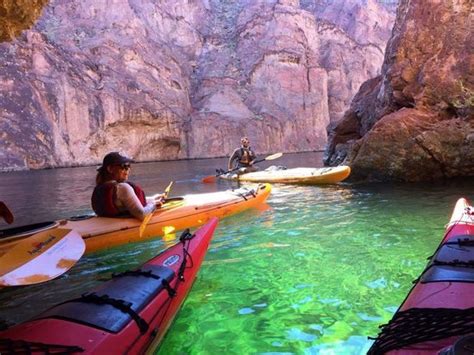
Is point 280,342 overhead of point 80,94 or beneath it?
beneath

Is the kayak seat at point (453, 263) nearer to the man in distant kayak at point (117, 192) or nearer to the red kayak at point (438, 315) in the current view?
the red kayak at point (438, 315)

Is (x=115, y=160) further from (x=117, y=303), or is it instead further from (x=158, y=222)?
(x=117, y=303)

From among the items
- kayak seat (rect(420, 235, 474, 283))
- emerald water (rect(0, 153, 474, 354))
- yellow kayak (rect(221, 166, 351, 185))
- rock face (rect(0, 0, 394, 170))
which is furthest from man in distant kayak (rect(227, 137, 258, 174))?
rock face (rect(0, 0, 394, 170))

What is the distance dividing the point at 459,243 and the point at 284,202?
17.1 feet

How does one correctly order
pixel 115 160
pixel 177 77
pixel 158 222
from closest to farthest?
pixel 115 160 → pixel 158 222 → pixel 177 77

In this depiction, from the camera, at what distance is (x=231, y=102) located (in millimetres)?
43406

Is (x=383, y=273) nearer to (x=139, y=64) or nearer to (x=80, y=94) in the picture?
(x=80, y=94)

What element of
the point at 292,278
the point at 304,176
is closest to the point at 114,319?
the point at 292,278

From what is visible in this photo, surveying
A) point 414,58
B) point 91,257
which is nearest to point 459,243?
point 91,257

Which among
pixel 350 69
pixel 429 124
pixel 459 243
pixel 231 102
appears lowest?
pixel 459 243

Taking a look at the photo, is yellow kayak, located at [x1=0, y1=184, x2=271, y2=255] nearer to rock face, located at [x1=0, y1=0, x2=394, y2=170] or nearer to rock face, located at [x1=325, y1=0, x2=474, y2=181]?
rock face, located at [x1=325, y1=0, x2=474, y2=181]

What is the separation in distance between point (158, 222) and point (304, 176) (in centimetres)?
619

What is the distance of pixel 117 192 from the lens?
5.19 metres

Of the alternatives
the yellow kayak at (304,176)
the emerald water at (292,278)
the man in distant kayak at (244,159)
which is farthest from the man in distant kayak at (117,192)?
the man in distant kayak at (244,159)
